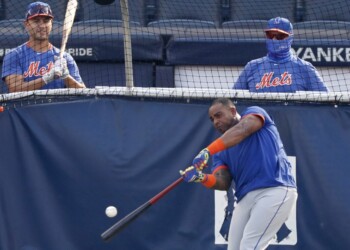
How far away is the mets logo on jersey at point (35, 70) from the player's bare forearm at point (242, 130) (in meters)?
2.02

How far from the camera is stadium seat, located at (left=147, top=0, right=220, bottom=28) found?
36.6 ft

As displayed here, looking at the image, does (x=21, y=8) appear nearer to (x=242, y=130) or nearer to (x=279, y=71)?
(x=279, y=71)

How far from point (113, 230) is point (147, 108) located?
1094 millimetres

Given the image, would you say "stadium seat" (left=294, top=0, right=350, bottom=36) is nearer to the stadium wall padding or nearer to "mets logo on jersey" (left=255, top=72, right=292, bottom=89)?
"mets logo on jersey" (left=255, top=72, right=292, bottom=89)

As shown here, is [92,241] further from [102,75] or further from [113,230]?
[102,75]

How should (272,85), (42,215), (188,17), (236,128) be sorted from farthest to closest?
(188,17), (272,85), (42,215), (236,128)

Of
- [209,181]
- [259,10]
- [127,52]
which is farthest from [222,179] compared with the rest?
[259,10]

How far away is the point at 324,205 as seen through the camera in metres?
7.88

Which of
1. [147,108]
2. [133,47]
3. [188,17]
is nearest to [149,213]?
[147,108]

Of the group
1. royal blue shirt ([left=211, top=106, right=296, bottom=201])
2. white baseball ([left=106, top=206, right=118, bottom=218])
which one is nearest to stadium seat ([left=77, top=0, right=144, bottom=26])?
white baseball ([left=106, top=206, right=118, bottom=218])

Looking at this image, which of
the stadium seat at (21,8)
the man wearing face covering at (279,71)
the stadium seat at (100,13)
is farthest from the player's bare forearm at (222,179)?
the stadium seat at (21,8)

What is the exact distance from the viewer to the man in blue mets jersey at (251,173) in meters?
7.06

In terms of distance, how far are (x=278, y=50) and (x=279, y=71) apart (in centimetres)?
29

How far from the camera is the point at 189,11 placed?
36.6 ft
